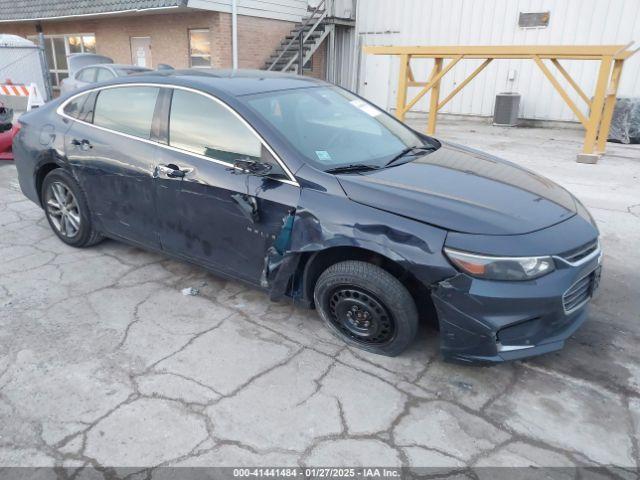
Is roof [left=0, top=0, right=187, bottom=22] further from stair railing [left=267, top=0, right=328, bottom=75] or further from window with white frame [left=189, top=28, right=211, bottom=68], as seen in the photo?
stair railing [left=267, top=0, right=328, bottom=75]

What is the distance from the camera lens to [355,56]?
1639cm

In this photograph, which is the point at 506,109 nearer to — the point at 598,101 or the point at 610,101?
the point at 610,101

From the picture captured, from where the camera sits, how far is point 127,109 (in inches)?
152

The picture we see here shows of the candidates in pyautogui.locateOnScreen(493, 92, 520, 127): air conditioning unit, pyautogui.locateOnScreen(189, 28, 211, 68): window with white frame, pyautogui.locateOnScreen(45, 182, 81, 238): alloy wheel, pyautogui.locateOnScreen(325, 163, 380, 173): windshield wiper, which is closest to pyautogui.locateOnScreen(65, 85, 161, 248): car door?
pyautogui.locateOnScreen(45, 182, 81, 238): alloy wheel

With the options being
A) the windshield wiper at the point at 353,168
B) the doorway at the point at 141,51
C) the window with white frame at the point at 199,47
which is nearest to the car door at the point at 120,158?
the windshield wiper at the point at 353,168

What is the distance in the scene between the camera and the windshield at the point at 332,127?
321 centimetres

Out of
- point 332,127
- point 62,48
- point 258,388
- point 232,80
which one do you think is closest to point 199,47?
point 62,48

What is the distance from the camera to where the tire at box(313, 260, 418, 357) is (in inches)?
111

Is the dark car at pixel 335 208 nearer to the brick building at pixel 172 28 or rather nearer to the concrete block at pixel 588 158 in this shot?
the concrete block at pixel 588 158

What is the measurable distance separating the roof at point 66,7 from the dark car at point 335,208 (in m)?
10.3

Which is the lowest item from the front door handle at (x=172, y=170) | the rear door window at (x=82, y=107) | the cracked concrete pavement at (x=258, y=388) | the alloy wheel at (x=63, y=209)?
the cracked concrete pavement at (x=258, y=388)

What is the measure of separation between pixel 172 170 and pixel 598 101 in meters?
7.74

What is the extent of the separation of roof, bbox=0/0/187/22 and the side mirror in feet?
37.2

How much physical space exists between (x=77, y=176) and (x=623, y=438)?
13.8ft
